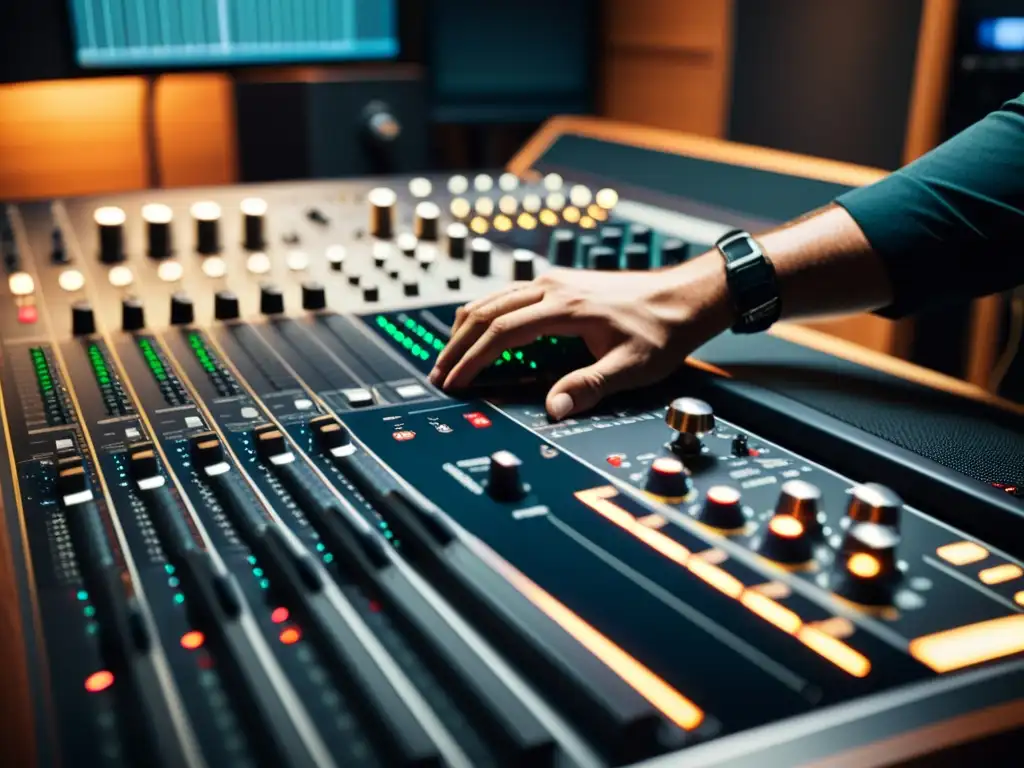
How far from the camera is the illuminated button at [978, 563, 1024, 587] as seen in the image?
685mm

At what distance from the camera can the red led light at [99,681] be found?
0.54 m

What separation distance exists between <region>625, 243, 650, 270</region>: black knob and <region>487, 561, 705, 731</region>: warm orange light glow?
74 centimetres

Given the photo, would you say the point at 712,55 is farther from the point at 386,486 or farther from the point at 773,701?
the point at 773,701

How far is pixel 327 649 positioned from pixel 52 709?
5.5 inches

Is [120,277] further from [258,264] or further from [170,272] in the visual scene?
[258,264]

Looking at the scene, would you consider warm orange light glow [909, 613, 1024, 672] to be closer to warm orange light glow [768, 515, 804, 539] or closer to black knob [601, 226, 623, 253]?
warm orange light glow [768, 515, 804, 539]

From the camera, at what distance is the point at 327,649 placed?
0.57m

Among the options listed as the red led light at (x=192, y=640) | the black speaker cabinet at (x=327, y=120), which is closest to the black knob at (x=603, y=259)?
the red led light at (x=192, y=640)

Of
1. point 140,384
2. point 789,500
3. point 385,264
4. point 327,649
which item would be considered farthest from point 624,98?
point 327,649

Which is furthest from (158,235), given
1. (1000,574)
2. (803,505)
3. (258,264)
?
(1000,574)

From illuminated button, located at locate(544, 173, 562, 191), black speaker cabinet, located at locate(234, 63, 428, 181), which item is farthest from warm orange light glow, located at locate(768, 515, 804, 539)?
black speaker cabinet, located at locate(234, 63, 428, 181)

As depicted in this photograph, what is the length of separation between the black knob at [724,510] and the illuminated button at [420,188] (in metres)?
1.16

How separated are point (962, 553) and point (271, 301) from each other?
2.58ft

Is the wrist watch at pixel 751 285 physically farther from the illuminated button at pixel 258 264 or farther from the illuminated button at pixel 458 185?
the illuminated button at pixel 458 185
